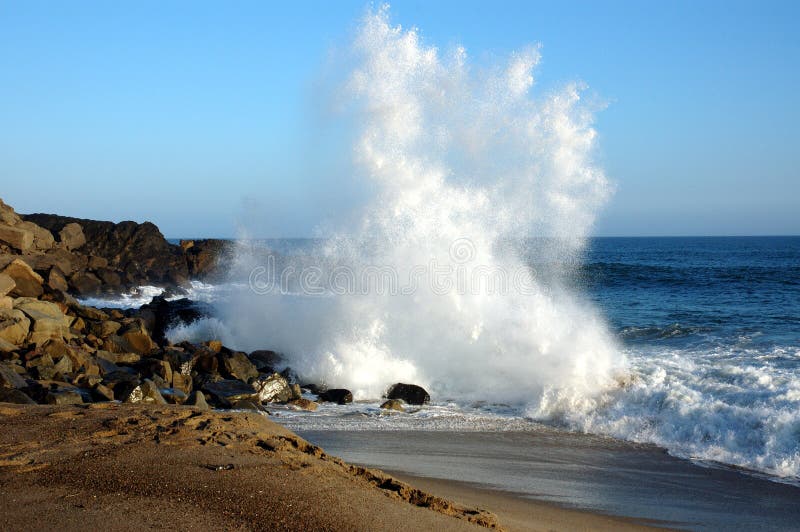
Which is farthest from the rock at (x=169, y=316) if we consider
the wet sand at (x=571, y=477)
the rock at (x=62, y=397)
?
the wet sand at (x=571, y=477)

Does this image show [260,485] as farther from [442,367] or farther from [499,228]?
[499,228]

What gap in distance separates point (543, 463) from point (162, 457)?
14.3 ft

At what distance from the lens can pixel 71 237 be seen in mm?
31141

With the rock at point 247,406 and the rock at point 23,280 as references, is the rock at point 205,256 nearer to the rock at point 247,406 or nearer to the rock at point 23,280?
the rock at point 23,280

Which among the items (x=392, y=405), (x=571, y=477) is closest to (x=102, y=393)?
(x=392, y=405)

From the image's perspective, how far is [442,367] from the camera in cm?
1302

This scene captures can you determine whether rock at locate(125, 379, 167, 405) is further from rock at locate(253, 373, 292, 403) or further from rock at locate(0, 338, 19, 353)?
rock at locate(0, 338, 19, 353)

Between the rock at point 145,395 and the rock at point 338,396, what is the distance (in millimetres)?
2908

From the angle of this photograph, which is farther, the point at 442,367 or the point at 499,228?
the point at 499,228

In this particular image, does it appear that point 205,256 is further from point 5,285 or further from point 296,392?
point 296,392

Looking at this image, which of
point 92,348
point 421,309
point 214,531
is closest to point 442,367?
point 421,309

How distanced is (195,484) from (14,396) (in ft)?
13.7

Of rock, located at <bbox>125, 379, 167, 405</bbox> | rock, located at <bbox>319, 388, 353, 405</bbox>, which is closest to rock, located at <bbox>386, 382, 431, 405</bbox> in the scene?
rock, located at <bbox>319, 388, 353, 405</bbox>

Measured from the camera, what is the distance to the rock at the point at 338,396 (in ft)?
37.5
